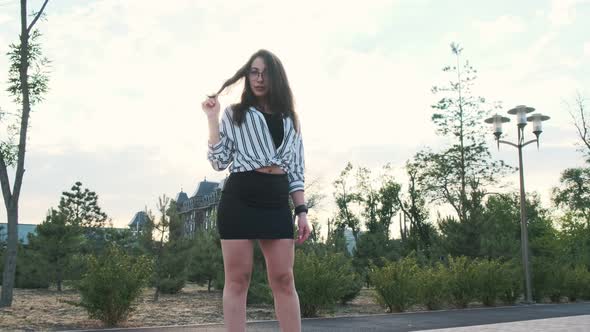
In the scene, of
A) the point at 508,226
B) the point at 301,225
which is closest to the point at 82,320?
the point at 301,225

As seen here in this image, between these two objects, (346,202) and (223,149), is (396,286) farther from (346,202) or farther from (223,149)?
(346,202)

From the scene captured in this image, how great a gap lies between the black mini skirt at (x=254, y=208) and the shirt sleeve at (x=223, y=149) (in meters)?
0.10

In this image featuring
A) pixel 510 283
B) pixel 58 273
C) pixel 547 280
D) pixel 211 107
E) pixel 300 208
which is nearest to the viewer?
pixel 211 107

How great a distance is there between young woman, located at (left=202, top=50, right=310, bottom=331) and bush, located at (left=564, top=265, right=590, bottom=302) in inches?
661

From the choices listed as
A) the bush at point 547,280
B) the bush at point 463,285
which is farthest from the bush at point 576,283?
the bush at point 463,285

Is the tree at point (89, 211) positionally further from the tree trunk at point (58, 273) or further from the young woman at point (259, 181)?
the young woman at point (259, 181)

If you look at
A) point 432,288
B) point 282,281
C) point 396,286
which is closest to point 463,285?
point 432,288

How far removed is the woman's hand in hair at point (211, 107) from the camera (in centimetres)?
291

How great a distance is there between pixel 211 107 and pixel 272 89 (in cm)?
31

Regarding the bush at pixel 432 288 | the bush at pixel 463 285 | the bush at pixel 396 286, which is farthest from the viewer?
the bush at pixel 463 285

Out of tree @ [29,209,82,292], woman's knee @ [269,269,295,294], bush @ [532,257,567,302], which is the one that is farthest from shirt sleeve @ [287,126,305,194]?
tree @ [29,209,82,292]

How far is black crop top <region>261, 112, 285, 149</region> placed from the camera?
2.96 metres

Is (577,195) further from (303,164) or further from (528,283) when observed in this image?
(303,164)

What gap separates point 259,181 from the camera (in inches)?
112
